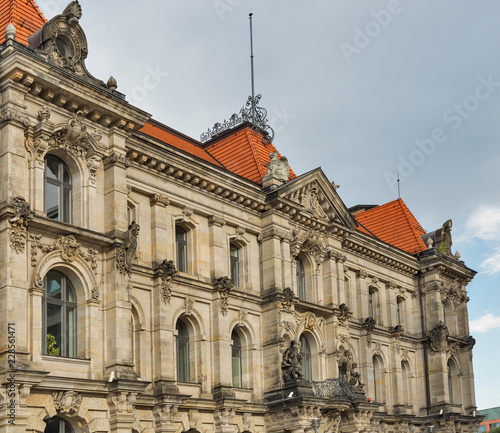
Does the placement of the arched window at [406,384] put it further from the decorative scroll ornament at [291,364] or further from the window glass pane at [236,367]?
the window glass pane at [236,367]

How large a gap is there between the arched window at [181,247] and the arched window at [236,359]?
3.90 meters

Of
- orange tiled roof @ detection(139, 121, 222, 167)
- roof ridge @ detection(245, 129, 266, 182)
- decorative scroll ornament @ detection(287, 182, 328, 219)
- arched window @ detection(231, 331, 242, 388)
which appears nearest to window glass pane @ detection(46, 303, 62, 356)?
arched window @ detection(231, 331, 242, 388)

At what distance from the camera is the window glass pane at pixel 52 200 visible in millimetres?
26094

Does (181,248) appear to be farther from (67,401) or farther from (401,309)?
(401,309)

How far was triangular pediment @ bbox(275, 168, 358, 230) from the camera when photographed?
1462 inches

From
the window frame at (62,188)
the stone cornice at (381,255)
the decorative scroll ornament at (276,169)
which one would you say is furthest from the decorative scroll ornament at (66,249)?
the stone cornice at (381,255)

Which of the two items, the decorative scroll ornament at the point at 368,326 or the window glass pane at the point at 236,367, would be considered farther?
the decorative scroll ornament at the point at 368,326

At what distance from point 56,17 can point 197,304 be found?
481 inches

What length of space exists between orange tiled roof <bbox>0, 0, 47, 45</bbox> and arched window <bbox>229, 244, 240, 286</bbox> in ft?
40.6

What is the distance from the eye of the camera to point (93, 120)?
27453mm

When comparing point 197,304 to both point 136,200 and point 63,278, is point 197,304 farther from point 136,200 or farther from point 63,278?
point 63,278

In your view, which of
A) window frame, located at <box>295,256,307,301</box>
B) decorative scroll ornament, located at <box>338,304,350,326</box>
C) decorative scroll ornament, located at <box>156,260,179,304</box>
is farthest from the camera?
decorative scroll ornament, located at <box>338,304,350,326</box>

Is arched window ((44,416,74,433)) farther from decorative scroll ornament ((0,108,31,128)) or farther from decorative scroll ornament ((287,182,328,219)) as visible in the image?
decorative scroll ornament ((287,182,328,219))

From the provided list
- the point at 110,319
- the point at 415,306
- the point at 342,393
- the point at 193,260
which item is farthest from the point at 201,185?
the point at 415,306
